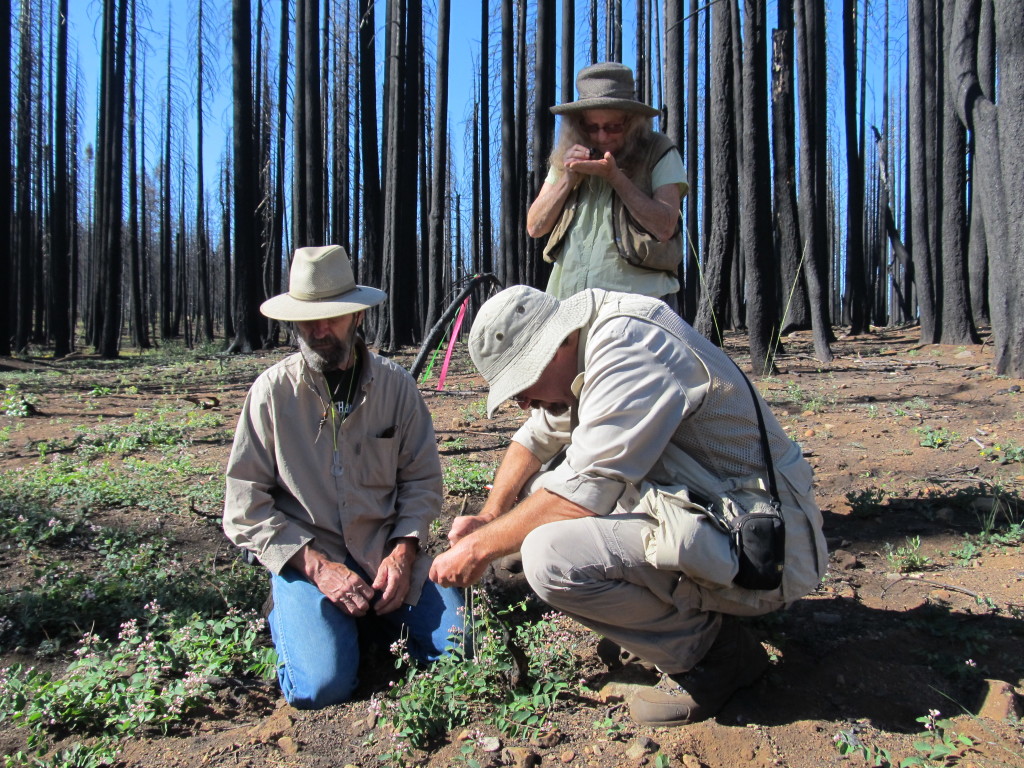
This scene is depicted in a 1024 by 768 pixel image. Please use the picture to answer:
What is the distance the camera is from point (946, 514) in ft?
12.8

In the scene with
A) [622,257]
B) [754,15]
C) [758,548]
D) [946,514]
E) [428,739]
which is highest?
[754,15]

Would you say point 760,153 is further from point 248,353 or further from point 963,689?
point 248,353

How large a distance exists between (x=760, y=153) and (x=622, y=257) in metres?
6.38

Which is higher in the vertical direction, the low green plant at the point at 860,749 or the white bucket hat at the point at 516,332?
the white bucket hat at the point at 516,332

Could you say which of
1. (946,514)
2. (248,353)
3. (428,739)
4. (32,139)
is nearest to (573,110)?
(428,739)

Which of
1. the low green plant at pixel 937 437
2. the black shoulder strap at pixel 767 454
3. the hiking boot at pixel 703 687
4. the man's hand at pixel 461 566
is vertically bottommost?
the hiking boot at pixel 703 687

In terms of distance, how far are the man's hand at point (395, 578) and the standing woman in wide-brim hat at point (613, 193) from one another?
4.22ft

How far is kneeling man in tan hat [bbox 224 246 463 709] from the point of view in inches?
114

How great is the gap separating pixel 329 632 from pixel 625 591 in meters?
1.12

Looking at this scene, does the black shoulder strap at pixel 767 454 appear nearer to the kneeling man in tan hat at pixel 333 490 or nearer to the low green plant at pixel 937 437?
the kneeling man in tan hat at pixel 333 490

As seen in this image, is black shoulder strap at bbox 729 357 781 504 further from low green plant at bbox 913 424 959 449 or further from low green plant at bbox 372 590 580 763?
low green plant at bbox 913 424 959 449

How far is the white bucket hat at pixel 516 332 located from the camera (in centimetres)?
232

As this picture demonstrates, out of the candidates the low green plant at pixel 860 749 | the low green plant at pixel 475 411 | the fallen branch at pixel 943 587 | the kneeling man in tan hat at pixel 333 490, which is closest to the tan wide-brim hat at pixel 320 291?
the kneeling man in tan hat at pixel 333 490

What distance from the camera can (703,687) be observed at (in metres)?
2.32
